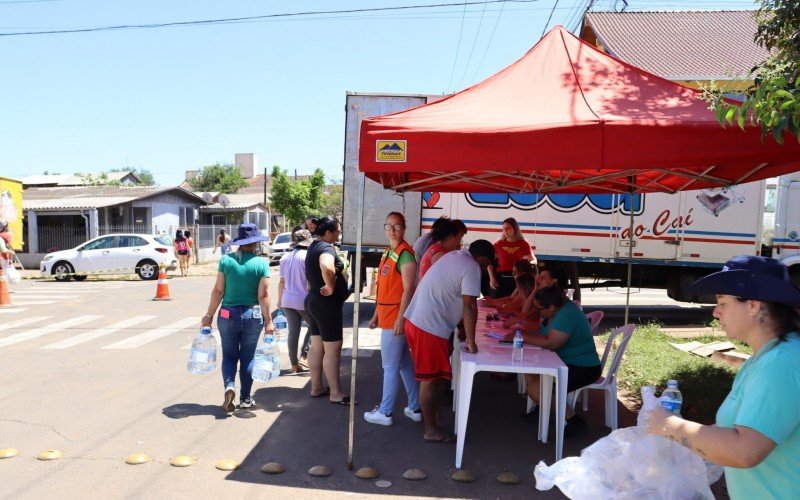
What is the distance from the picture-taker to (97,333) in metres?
9.54

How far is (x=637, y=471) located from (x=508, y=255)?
5714 millimetres

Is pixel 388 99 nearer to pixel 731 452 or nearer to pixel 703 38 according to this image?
pixel 731 452

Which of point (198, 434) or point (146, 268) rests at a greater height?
point (198, 434)

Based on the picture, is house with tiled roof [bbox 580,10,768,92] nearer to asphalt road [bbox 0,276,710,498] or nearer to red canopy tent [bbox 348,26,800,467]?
red canopy tent [bbox 348,26,800,467]

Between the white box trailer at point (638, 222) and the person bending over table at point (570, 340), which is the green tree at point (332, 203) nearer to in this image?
the white box trailer at point (638, 222)

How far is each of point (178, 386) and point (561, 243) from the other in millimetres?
7086

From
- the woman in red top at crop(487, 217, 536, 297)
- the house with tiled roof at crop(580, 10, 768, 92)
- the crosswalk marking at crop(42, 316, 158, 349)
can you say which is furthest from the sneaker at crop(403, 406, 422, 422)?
the house with tiled roof at crop(580, 10, 768, 92)

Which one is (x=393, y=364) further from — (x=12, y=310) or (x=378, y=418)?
(x=12, y=310)

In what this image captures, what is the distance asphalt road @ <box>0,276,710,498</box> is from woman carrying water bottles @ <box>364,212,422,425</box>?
0.33m

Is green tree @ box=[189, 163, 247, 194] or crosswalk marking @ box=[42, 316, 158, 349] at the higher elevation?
green tree @ box=[189, 163, 247, 194]

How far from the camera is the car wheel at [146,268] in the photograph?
18.7m

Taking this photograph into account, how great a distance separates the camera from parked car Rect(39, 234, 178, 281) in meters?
18.5

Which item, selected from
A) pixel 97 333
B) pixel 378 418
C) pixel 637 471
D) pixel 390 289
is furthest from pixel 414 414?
pixel 97 333

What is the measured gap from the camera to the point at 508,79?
4.82 metres
